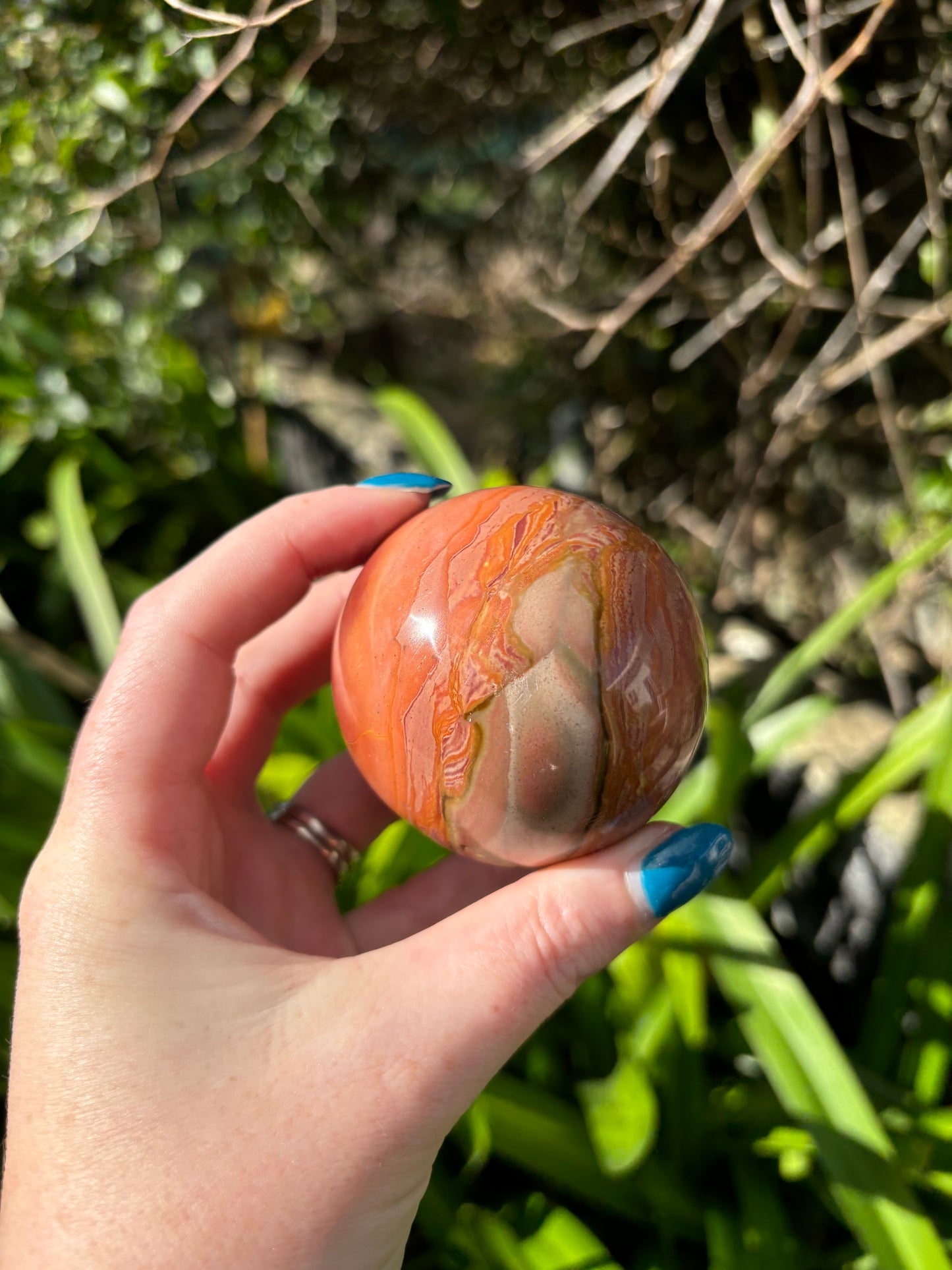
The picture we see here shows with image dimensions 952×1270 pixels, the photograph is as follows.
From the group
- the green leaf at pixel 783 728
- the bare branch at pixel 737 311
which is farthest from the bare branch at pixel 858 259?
the green leaf at pixel 783 728

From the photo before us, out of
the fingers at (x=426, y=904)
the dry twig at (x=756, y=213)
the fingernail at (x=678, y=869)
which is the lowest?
the fingers at (x=426, y=904)

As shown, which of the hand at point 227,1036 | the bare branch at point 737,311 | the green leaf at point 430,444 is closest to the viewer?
the hand at point 227,1036

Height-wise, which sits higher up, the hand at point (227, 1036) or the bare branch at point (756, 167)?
the bare branch at point (756, 167)

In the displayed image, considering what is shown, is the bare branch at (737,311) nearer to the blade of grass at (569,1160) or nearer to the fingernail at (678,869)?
the fingernail at (678,869)

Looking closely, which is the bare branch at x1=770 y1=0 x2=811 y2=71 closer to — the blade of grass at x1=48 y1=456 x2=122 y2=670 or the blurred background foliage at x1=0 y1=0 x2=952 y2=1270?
the blurred background foliage at x1=0 y1=0 x2=952 y2=1270

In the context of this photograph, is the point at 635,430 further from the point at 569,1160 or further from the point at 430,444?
the point at 569,1160

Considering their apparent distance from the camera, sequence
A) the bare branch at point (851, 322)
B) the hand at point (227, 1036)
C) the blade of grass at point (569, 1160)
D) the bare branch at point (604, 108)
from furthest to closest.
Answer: the bare branch at point (851, 322) < the bare branch at point (604, 108) < the blade of grass at point (569, 1160) < the hand at point (227, 1036)

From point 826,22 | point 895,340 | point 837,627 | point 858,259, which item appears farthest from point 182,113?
point 837,627

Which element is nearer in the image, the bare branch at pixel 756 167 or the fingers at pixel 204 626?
the fingers at pixel 204 626
